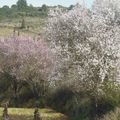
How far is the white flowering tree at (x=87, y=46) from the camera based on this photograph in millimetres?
34625

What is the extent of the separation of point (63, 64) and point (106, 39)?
576 cm

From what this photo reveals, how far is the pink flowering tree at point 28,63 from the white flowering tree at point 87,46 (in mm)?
8194

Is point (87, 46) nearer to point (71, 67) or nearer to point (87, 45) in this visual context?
point (87, 45)

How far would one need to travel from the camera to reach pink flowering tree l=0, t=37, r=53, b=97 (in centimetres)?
5728

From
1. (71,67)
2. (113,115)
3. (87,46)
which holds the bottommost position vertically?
(113,115)

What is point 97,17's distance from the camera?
1560 inches

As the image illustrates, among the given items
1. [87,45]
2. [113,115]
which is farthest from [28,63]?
[113,115]

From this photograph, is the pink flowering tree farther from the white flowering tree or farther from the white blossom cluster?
the white flowering tree

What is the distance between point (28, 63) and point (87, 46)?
83.8ft

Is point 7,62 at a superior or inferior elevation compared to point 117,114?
superior

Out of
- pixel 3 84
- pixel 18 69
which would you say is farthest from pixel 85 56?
pixel 3 84

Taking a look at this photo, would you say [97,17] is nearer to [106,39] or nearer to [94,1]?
[106,39]

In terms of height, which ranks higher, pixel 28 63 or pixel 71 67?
pixel 28 63

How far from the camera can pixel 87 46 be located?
35594mm
